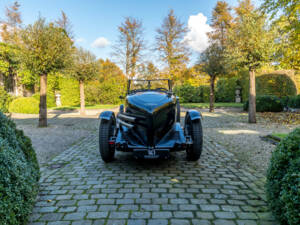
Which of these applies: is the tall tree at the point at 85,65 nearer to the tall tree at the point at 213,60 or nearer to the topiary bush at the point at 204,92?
the tall tree at the point at 213,60

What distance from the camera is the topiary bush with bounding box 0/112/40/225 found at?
166 cm

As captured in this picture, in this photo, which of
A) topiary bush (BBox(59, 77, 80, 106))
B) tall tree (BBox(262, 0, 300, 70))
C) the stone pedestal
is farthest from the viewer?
topiary bush (BBox(59, 77, 80, 106))

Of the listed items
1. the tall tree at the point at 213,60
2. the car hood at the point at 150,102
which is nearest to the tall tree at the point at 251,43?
the tall tree at the point at 213,60

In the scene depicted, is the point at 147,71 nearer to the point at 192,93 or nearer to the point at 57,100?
the point at 192,93

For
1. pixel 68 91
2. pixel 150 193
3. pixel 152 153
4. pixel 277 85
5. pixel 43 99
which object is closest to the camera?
pixel 150 193

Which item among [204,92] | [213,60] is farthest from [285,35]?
[204,92]

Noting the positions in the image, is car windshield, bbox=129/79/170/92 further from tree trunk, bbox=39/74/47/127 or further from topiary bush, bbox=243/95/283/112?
topiary bush, bbox=243/95/283/112

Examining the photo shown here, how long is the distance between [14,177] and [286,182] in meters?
2.35

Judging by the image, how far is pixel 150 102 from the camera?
3311 millimetres

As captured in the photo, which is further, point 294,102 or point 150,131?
point 294,102

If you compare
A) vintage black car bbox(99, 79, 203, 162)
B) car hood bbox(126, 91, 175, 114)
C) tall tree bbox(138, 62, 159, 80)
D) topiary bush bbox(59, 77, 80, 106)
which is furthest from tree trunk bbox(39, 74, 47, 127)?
tall tree bbox(138, 62, 159, 80)

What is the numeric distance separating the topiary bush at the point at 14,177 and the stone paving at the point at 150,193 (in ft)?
1.05

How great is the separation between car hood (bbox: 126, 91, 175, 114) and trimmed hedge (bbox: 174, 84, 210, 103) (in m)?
18.8

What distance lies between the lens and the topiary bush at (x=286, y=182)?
1601 mm
